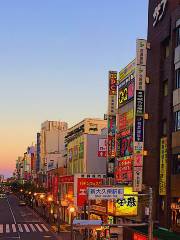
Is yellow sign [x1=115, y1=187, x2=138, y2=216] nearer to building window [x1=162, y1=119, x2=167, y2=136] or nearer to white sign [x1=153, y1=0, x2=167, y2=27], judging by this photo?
building window [x1=162, y1=119, x2=167, y2=136]

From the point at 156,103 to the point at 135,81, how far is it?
306 cm

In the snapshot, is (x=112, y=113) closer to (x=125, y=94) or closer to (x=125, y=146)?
(x=125, y=94)

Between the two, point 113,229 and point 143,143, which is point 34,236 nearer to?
point 113,229

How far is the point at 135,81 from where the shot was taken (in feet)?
139

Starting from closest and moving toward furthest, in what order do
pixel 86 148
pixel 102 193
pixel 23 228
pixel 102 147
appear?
pixel 102 193, pixel 23 228, pixel 102 147, pixel 86 148

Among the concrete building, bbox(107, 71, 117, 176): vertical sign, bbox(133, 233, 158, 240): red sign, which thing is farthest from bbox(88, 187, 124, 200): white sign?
the concrete building

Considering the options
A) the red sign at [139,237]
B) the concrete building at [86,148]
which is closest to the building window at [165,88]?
the red sign at [139,237]

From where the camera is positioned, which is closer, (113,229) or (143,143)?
(143,143)

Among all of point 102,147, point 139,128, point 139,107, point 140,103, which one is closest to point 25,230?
point 102,147

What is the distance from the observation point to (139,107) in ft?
137

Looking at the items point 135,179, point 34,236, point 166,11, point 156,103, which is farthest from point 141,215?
point 34,236

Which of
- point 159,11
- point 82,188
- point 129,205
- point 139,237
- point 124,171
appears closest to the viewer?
point 139,237

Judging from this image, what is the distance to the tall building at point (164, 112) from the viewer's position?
3669cm

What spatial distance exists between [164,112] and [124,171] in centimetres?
1034
